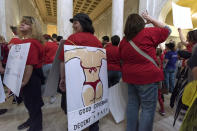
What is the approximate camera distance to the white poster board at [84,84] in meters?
1.22

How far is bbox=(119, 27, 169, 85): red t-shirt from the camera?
1284mm

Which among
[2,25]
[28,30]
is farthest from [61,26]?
[28,30]

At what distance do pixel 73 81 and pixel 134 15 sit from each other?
3.09ft

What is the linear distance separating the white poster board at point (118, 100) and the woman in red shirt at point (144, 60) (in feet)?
2.00

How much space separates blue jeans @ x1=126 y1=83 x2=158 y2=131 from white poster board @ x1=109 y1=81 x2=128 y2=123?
0.50 metres

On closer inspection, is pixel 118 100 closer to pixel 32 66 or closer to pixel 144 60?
pixel 144 60

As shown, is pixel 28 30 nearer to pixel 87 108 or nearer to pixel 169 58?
pixel 87 108

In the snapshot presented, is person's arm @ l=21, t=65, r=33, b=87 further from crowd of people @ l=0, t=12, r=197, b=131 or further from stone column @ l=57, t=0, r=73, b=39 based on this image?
stone column @ l=57, t=0, r=73, b=39

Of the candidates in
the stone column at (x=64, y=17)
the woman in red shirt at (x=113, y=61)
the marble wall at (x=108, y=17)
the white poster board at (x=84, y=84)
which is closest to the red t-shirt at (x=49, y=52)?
the woman in red shirt at (x=113, y=61)

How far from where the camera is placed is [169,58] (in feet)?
12.3

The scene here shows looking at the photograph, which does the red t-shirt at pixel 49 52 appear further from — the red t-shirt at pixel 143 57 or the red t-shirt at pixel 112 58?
the red t-shirt at pixel 143 57

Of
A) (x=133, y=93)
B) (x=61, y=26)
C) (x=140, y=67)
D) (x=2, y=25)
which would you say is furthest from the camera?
(x=61, y=26)

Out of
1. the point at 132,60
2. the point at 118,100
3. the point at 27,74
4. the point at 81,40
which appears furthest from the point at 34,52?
the point at 118,100

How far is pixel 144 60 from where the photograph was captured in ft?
4.34
